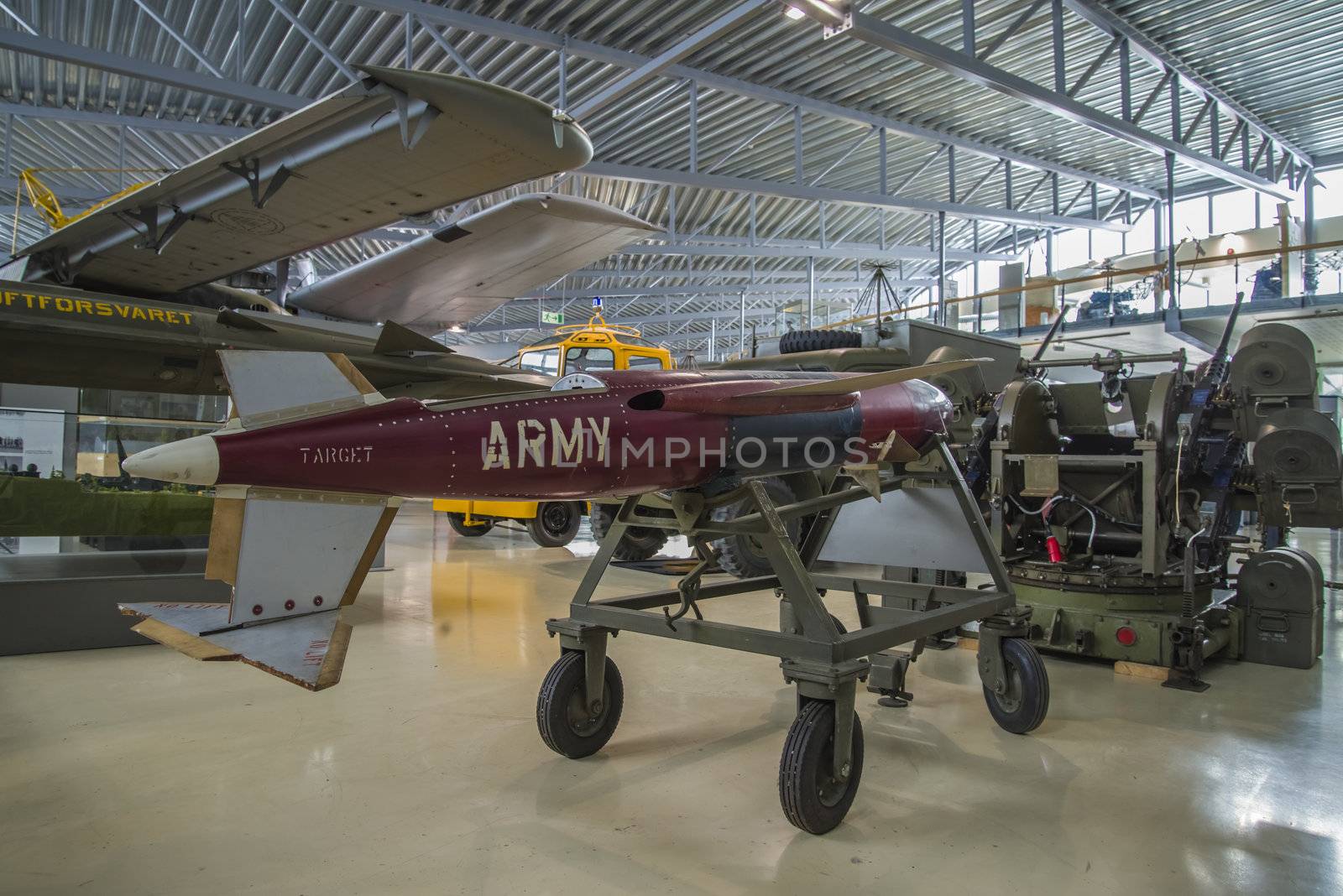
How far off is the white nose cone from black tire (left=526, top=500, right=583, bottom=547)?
6.57 m

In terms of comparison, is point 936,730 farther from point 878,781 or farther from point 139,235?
point 139,235

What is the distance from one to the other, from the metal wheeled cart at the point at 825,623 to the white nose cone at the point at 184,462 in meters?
1.39

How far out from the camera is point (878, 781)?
2.99 metres

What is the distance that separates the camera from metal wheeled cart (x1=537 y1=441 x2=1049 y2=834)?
256cm

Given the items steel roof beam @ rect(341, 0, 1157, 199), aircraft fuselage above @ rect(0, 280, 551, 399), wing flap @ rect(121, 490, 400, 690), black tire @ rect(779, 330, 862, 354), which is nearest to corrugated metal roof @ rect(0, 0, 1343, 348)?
steel roof beam @ rect(341, 0, 1157, 199)

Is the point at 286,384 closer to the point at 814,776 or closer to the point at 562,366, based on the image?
the point at 814,776

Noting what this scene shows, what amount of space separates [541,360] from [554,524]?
1.90 meters

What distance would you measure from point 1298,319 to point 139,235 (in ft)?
47.7

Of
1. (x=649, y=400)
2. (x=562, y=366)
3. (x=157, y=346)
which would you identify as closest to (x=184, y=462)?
(x=649, y=400)

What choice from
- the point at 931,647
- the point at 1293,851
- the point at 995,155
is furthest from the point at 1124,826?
the point at 995,155

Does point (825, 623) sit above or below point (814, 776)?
above

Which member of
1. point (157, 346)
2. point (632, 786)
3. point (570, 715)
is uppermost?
point (157, 346)

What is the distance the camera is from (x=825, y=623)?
258cm

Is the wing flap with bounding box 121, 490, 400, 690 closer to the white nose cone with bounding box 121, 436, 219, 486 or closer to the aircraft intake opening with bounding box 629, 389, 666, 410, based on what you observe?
the white nose cone with bounding box 121, 436, 219, 486
